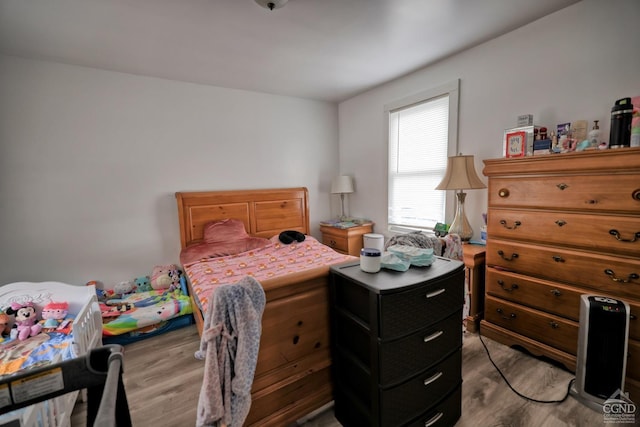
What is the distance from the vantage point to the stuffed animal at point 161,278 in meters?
2.96

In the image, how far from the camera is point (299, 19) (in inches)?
78.3

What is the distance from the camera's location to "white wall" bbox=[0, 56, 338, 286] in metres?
2.48

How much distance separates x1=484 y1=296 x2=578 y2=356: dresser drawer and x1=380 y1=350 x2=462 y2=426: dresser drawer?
38.3 inches

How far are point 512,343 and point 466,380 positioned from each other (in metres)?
0.60

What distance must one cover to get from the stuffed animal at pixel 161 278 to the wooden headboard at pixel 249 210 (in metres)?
0.33

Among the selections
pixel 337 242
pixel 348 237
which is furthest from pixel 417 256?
pixel 337 242

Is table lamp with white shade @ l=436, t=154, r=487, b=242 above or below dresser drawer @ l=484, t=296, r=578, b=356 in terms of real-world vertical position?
above

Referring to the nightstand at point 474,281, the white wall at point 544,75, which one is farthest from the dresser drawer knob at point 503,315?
the white wall at point 544,75

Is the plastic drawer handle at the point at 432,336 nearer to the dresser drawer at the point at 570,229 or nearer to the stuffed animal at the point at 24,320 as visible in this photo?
the dresser drawer at the point at 570,229

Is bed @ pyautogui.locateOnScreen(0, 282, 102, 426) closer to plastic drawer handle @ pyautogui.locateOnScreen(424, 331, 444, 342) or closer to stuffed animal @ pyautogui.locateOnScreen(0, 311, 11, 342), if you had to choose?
stuffed animal @ pyautogui.locateOnScreen(0, 311, 11, 342)

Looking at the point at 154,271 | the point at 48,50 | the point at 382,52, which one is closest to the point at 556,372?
the point at 382,52

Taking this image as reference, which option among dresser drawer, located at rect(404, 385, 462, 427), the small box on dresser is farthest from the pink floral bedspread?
dresser drawer, located at rect(404, 385, 462, 427)

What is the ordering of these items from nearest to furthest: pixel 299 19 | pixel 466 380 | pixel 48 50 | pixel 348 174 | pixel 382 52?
1. pixel 466 380
2. pixel 299 19
3. pixel 48 50
4. pixel 382 52
5. pixel 348 174

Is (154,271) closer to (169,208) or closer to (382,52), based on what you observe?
(169,208)
